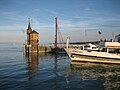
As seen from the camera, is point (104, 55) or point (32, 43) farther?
point (32, 43)

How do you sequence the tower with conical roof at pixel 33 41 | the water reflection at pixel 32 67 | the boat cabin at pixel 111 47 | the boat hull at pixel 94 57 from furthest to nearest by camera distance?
1. the tower with conical roof at pixel 33 41
2. the boat cabin at pixel 111 47
3. the boat hull at pixel 94 57
4. the water reflection at pixel 32 67

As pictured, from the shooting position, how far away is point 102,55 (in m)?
45.8

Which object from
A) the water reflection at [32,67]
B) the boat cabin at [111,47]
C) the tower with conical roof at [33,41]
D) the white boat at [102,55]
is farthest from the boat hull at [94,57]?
the tower with conical roof at [33,41]

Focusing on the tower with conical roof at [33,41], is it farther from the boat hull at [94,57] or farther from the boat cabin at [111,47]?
the boat cabin at [111,47]

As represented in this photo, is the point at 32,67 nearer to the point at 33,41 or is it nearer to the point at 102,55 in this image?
the point at 102,55

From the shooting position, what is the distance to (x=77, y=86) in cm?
2425

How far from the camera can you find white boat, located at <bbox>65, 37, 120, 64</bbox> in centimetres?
4553

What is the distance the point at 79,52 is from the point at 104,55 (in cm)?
A: 618

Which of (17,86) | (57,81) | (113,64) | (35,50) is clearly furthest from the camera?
(35,50)

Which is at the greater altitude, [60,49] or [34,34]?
[34,34]

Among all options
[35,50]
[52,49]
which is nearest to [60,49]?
[52,49]

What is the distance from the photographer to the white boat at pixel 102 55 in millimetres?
45531

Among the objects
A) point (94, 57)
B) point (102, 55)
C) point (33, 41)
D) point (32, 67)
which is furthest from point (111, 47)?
point (33, 41)

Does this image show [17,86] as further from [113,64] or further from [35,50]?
[35,50]
